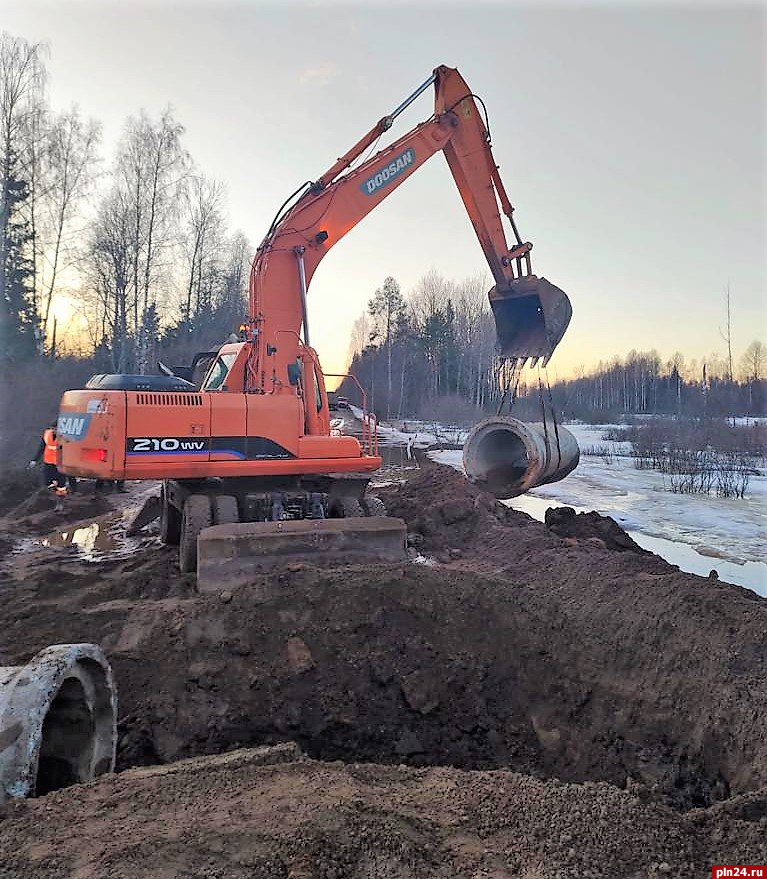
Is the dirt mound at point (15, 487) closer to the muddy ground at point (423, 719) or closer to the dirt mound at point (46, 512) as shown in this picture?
the dirt mound at point (46, 512)

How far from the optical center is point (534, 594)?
A: 504 centimetres

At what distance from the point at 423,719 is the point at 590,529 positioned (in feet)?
14.5

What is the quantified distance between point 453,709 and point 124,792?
2076 millimetres

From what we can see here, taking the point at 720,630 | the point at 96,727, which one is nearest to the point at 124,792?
the point at 96,727

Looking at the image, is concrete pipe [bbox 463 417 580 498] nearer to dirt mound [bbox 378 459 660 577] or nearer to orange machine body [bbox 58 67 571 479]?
dirt mound [bbox 378 459 660 577]

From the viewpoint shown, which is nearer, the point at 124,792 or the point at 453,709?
the point at 124,792

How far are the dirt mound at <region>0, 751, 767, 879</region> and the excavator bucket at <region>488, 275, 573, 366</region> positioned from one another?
648 cm

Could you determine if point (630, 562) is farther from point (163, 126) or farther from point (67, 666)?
point (163, 126)

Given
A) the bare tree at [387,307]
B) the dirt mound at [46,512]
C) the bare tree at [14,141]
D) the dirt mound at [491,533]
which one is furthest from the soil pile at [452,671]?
the bare tree at [387,307]

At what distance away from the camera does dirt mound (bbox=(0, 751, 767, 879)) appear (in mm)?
1817

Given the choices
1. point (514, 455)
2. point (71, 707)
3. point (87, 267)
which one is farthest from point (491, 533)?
point (87, 267)

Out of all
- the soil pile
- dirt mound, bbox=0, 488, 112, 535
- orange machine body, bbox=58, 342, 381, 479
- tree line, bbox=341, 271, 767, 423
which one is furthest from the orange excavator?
tree line, bbox=341, 271, 767, 423

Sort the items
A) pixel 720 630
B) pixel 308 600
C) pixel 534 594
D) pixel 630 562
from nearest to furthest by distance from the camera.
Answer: pixel 720 630 < pixel 308 600 < pixel 534 594 < pixel 630 562

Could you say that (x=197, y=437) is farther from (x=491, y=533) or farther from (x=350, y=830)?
(x=350, y=830)
